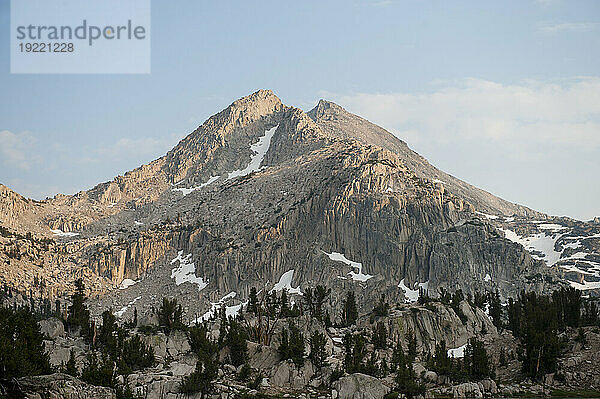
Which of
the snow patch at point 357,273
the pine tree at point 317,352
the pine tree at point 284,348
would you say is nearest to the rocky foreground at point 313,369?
the pine tree at point 317,352

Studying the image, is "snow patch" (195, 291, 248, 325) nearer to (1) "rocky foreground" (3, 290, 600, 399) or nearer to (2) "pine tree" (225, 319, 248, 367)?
(1) "rocky foreground" (3, 290, 600, 399)

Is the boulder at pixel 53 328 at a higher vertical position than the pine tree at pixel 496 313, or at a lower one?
higher

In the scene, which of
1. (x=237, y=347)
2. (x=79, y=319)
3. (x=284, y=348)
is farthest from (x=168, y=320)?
(x=284, y=348)

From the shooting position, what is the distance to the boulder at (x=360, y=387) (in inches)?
2409

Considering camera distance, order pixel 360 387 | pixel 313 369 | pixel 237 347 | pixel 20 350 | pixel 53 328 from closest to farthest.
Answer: pixel 20 350
pixel 360 387
pixel 313 369
pixel 237 347
pixel 53 328

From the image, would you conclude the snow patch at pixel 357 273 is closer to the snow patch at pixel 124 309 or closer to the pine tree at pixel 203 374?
the snow patch at pixel 124 309

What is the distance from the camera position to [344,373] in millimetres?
67250

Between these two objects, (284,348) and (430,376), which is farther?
(284,348)

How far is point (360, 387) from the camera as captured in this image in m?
61.8

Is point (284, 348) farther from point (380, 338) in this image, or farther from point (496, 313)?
point (496, 313)

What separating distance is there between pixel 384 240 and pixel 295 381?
132523mm

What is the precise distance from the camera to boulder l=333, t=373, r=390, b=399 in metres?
61.2

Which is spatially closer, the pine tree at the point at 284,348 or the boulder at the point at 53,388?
the boulder at the point at 53,388

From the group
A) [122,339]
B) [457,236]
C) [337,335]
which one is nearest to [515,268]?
[457,236]
